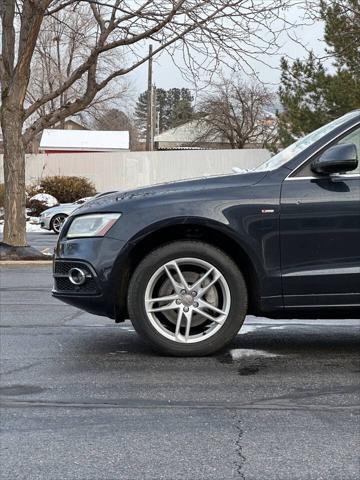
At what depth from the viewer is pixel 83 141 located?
46156 millimetres

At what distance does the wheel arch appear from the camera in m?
5.05

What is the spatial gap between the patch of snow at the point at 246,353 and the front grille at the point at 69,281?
1.19 meters

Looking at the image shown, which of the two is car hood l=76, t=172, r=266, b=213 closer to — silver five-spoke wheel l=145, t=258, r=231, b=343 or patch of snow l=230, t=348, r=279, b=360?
silver five-spoke wheel l=145, t=258, r=231, b=343

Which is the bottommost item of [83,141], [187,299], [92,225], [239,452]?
[239,452]

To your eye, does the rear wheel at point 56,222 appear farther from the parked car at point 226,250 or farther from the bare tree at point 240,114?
the bare tree at point 240,114

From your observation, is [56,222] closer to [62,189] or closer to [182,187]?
[62,189]

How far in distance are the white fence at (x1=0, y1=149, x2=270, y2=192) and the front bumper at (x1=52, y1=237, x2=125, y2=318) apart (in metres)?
27.6

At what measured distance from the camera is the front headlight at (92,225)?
5.14 metres

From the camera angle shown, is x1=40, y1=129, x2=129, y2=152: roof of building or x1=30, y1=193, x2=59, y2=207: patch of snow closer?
x1=30, y1=193, x2=59, y2=207: patch of snow

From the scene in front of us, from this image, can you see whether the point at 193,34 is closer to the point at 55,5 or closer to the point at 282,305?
the point at 55,5

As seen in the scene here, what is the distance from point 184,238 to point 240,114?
158 ft

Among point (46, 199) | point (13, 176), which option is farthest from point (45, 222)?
point (13, 176)

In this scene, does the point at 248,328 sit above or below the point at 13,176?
below

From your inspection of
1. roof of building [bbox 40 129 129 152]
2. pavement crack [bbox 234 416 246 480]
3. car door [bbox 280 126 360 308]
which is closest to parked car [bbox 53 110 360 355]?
car door [bbox 280 126 360 308]
